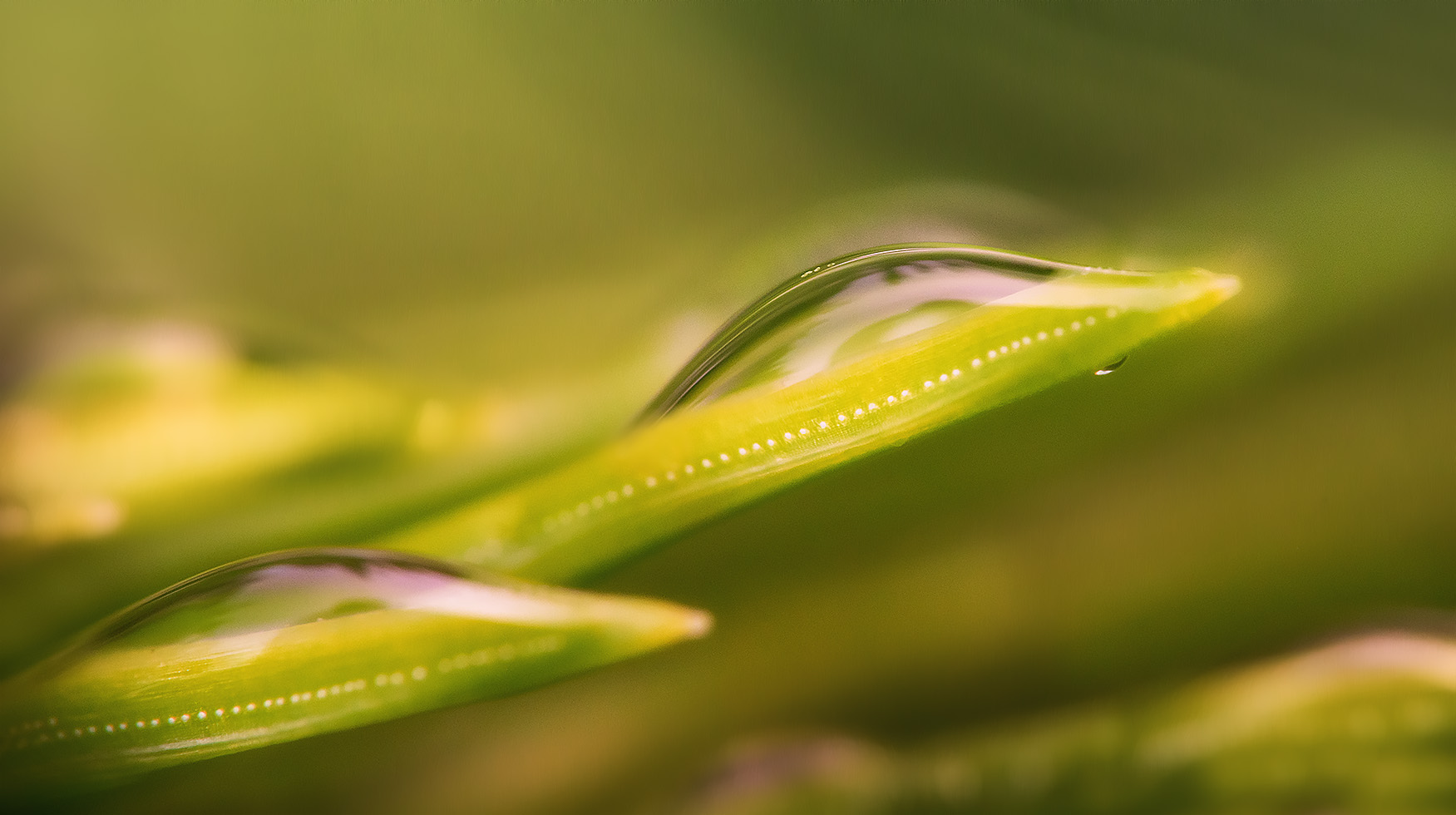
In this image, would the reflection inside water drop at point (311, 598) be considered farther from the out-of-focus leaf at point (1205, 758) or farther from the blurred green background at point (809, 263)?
the out-of-focus leaf at point (1205, 758)

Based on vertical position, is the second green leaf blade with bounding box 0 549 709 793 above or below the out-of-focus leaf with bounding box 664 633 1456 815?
above

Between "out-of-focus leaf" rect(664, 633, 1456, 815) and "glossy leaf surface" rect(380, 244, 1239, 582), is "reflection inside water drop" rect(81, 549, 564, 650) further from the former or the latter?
"out-of-focus leaf" rect(664, 633, 1456, 815)

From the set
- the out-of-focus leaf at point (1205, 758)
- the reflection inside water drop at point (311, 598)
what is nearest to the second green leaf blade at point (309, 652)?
the reflection inside water drop at point (311, 598)

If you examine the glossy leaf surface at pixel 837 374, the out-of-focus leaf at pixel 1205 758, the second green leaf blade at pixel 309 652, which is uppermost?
the glossy leaf surface at pixel 837 374

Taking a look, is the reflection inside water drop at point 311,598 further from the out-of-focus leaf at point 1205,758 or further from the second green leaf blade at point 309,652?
the out-of-focus leaf at point 1205,758

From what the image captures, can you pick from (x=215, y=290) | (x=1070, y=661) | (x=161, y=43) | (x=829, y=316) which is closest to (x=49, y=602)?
(x=215, y=290)

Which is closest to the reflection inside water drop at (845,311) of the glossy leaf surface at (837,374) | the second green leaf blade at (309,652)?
the glossy leaf surface at (837,374)

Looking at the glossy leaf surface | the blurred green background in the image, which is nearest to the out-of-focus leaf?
the blurred green background

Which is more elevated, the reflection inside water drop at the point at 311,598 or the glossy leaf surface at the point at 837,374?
the glossy leaf surface at the point at 837,374

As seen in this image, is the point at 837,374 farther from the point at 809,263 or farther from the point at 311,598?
the point at 311,598
